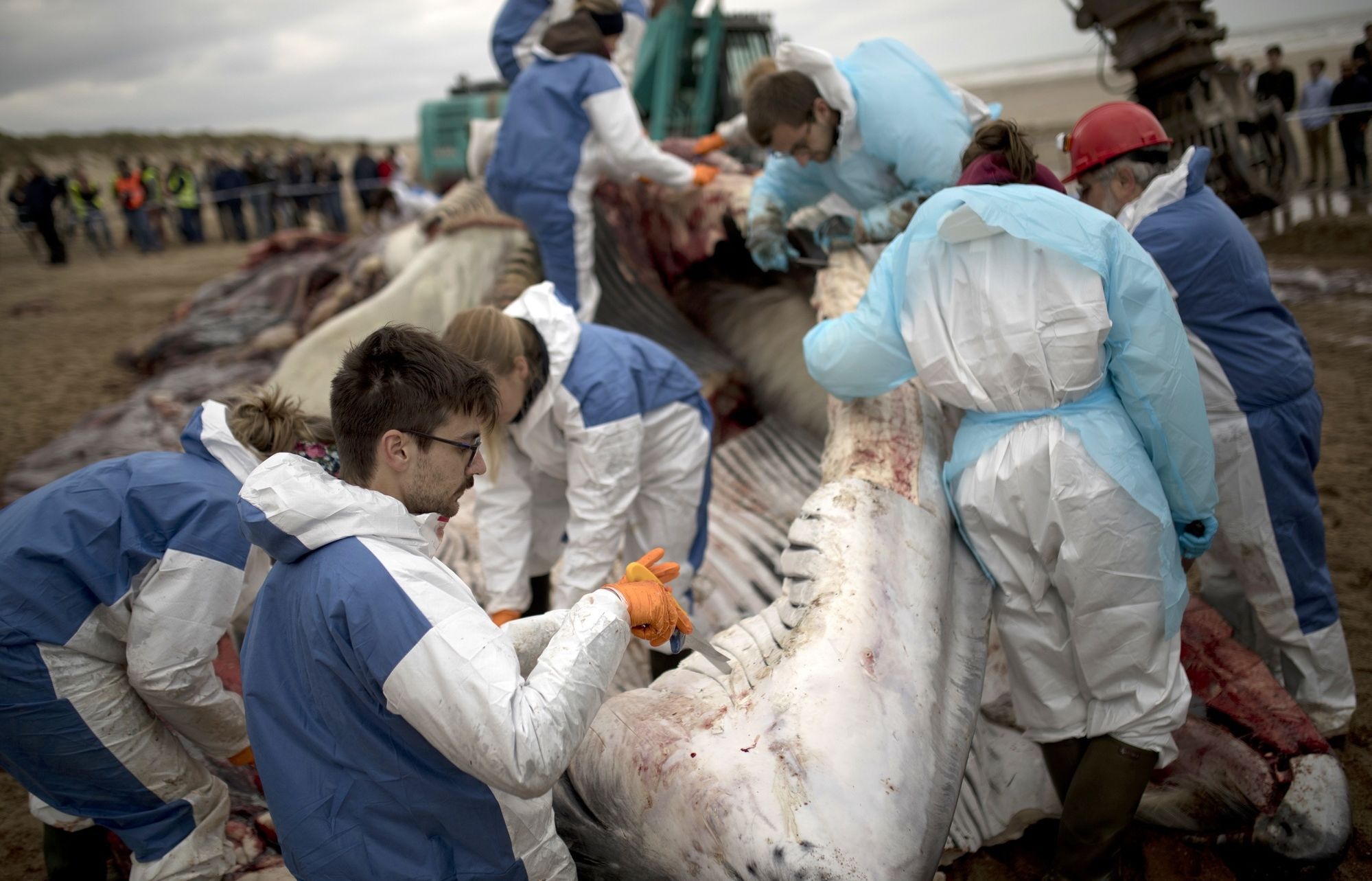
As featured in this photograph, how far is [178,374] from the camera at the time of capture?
6551 mm

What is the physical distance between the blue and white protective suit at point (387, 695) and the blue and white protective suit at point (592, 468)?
1105 mm

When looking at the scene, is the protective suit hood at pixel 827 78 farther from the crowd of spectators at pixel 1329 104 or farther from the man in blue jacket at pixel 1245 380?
the crowd of spectators at pixel 1329 104

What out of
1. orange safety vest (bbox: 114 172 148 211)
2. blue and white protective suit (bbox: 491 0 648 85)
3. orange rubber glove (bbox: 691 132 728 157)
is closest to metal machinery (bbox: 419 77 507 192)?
orange safety vest (bbox: 114 172 148 211)

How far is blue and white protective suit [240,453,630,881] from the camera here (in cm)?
134

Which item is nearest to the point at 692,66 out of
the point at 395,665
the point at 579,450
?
Result: the point at 579,450

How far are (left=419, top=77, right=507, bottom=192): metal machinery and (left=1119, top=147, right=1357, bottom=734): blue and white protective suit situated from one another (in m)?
11.4

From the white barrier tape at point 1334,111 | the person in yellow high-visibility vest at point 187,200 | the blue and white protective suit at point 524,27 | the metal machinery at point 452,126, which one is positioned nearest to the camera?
the blue and white protective suit at point 524,27

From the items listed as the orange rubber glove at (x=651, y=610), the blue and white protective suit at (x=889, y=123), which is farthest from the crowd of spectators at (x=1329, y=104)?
the orange rubber glove at (x=651, y=610)

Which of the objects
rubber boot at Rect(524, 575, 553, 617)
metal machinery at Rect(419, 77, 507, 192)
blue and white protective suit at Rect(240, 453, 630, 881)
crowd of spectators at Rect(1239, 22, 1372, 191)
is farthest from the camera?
metal machinery at Rect(419, 77, 507, 192)

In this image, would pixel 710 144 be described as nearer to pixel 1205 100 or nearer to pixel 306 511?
pixel 1205 100

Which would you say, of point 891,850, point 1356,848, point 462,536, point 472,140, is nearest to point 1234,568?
point 1356,848

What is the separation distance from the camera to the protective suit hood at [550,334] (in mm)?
2580

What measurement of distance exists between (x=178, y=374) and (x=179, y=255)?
9758 mm

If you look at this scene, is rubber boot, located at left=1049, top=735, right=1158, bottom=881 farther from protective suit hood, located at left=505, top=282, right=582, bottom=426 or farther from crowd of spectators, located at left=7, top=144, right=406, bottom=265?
crowd of spectators, located at left=7, top=144, right=406, bottom=265
